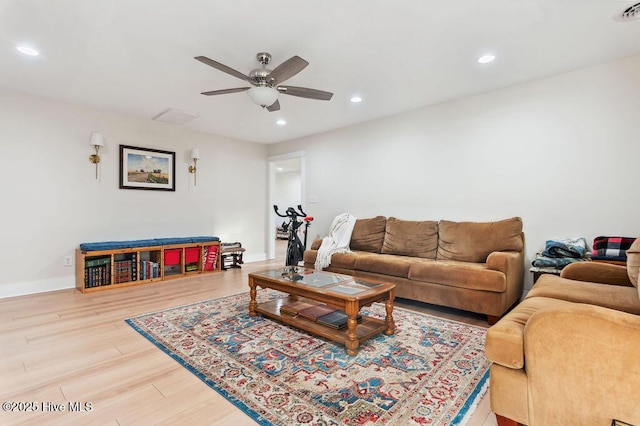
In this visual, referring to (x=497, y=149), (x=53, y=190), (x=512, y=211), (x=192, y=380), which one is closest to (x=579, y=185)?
(x=512, y=211)

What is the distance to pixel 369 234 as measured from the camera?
444 centimetres

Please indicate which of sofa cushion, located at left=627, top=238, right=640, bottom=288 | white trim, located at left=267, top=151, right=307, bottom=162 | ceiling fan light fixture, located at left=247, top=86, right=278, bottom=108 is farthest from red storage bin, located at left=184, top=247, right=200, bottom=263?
sofa cushion, located at left=627, top=238, right=640, bottom=288

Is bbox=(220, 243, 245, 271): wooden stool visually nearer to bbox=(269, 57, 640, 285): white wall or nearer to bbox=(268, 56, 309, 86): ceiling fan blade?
bbox=(269, 57, 640, 285): white wall

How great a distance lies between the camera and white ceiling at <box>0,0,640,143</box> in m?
2.14

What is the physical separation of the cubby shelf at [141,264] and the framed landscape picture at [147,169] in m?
1.05

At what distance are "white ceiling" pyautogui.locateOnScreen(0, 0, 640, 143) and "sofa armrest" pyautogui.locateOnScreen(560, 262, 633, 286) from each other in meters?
1.83

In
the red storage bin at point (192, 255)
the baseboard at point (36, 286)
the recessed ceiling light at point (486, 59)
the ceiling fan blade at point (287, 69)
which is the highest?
the recessed ceiling light at point (486, 59)

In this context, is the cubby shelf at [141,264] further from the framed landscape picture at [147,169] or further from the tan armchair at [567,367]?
the tan armchair at [567,367]

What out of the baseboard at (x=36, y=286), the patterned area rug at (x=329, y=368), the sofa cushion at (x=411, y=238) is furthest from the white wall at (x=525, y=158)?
the baseboard at (x=36, y=286)

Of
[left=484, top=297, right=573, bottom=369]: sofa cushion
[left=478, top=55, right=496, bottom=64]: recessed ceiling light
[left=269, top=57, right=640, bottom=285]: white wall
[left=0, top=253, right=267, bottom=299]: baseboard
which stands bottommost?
[left=0, top=253, right=267, bottom=299]: baseboard

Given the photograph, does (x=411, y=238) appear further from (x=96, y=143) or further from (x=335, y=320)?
(x=96, y=143)

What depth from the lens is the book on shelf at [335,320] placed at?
2.40 meters

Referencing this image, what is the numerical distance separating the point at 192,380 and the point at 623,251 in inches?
143

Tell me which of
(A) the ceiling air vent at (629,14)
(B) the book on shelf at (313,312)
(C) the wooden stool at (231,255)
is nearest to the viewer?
(A) the ceiling air vent at (629,14)
